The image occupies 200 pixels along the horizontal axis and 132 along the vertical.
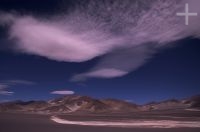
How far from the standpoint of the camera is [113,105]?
182875mm

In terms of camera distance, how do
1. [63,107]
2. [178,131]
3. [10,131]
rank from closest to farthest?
[10,131] → [178,131] → [63,107]

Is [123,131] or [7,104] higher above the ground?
[7,104]

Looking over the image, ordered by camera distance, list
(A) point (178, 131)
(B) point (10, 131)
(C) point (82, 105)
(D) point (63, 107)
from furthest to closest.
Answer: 1. (C) point (82, 105)
2. (D) point (63, 107)
3. (A) point (178, 131)
4. (B) point (10, 131)

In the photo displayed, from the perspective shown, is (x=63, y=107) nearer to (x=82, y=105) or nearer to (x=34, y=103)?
(x=82, y=105)

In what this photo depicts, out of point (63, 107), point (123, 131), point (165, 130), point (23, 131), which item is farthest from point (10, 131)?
point (63, 107)

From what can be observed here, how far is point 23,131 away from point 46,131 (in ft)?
6.64

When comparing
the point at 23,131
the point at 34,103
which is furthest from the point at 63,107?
the point at 23,131

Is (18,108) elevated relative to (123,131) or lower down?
elevated

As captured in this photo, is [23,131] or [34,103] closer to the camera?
[23,131]

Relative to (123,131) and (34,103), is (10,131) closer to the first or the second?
(123,131)

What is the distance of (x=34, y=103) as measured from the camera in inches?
7170

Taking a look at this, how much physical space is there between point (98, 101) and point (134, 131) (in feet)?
533

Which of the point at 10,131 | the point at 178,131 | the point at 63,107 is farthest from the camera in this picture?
the point at 63,107

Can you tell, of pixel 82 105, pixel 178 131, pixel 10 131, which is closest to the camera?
pixel 10 131
